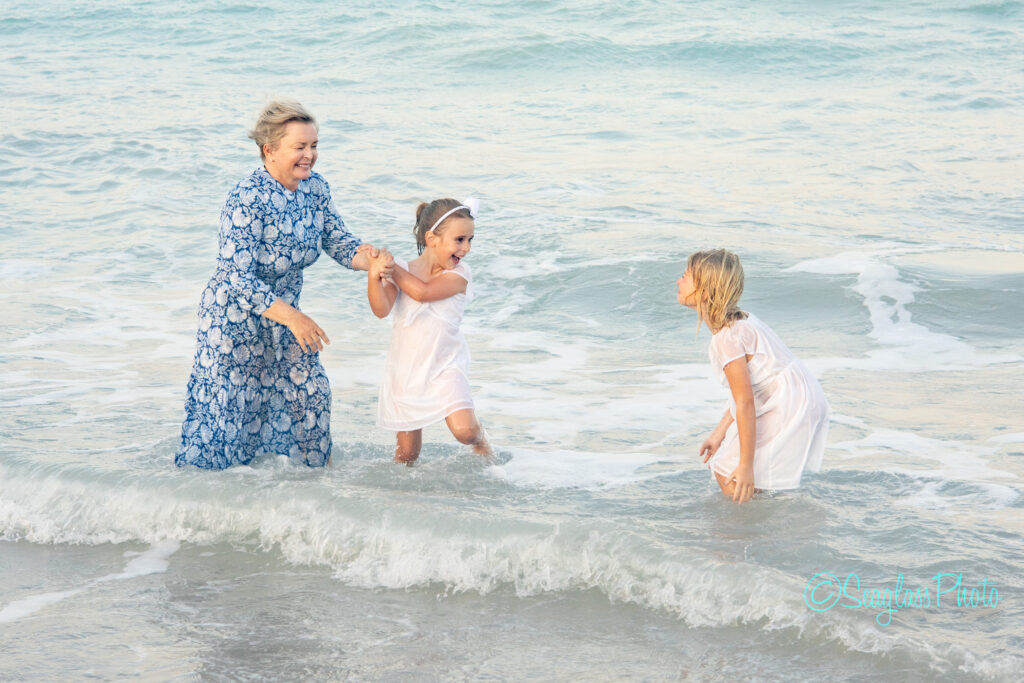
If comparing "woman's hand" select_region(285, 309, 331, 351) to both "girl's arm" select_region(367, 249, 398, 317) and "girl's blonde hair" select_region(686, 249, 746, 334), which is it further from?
"girl's blonde hair" select_region(686, 249, 746, 334)

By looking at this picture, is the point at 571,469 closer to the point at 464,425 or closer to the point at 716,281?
the point at 464,425

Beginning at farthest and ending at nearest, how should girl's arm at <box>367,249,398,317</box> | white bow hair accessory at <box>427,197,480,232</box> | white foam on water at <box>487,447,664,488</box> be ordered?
white foam on water at <box>487,447,664,488</box> → white bow hair accessory at <box>427,197,480,232</box> → girl's arm at <box>367,249,398,317</box>

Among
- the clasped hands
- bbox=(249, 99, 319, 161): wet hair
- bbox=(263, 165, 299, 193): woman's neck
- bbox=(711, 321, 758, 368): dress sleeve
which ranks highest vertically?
bbox=(249, 99, 319, 161): wet hair

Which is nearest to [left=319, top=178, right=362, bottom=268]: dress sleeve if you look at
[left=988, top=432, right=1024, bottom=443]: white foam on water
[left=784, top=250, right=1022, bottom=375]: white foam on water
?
[left=988, top=432, right=1024, bottom=443]: white foam on water

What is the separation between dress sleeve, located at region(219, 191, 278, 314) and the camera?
4.57 metres

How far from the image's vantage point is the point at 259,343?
16.0ft

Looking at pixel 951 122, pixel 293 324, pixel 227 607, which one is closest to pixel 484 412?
pixel 293 324

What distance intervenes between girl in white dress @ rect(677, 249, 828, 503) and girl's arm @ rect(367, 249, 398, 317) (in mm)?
1190

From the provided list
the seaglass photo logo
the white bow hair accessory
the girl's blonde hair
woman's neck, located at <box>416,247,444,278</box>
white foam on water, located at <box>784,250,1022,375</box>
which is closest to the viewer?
the seaglass photo logo

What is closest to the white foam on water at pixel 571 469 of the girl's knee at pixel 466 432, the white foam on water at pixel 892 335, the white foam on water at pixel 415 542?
the white foam on water at pixel 415 542

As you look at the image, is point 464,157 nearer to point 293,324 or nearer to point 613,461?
point 613,461

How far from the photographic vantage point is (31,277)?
9.73 metres

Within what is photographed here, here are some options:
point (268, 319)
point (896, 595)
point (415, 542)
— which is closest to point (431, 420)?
point (415, 542)

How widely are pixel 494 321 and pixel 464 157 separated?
5.65 meters
